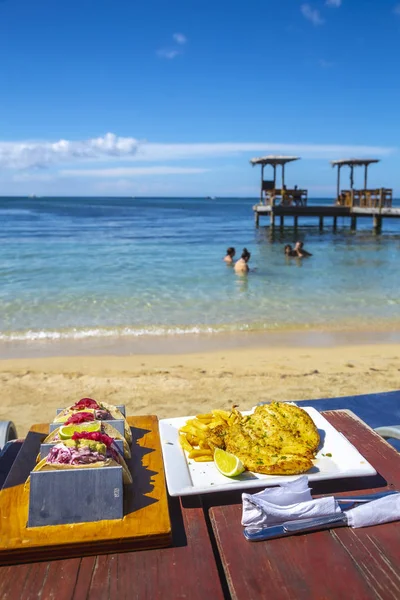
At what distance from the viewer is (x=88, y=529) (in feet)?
6.04

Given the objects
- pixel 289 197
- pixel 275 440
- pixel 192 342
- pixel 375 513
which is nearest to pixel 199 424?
pixel 275 440

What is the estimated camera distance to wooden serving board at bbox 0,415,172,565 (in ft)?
5.78

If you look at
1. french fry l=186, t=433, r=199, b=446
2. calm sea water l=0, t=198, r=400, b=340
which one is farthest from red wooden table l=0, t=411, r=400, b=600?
calm sea water l=0, t=198, r=400, b=340

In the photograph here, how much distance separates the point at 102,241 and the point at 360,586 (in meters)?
30.0

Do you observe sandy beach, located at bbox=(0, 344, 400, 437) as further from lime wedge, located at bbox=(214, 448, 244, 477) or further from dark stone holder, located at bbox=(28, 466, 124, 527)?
dark stone holder, located at bbox=(28, 466, 124, 527)

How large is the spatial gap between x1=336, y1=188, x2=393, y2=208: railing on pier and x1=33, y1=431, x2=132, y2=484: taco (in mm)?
31148

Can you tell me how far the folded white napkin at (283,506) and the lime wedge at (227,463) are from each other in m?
0.19

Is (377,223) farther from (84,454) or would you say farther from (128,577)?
(128,577)

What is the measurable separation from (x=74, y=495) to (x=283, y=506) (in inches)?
31.0

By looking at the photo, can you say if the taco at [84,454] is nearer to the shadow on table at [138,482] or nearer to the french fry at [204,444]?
the shadow on table at [138,482]

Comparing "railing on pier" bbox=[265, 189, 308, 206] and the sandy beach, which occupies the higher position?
"railing on pier" bbox=[265, 189, 308, 206]

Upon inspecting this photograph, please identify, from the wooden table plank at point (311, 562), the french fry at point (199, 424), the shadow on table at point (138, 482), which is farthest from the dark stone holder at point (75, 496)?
the french fry at point (199, 424)

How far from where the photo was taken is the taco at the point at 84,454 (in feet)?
6.27

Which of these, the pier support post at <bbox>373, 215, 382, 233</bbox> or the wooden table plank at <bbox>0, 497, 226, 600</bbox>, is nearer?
the wooden table plank at <bbox>0, 497, 226, 600</bbox>
